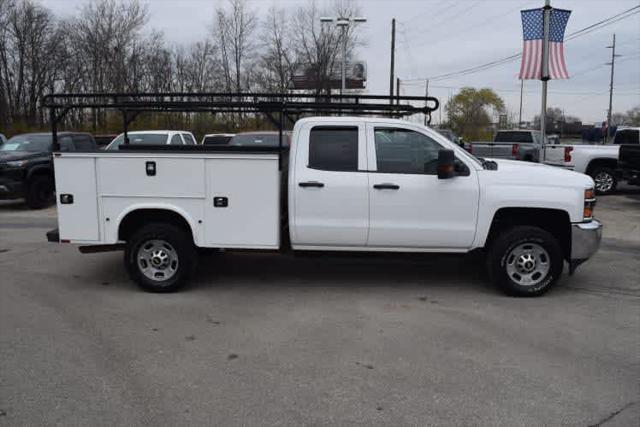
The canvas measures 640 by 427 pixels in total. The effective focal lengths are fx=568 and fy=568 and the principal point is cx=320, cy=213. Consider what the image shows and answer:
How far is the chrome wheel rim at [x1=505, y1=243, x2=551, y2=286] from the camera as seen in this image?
6418mm

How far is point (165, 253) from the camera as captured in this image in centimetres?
658

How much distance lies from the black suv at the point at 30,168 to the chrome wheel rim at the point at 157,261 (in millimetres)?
7420

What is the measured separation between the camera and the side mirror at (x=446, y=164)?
5963 millimetres

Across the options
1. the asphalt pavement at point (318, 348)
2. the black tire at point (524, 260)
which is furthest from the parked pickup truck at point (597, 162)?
the black tire at point (524, 260)

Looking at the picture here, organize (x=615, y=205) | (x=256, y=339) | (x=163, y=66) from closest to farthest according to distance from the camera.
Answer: (x=256, y=339) < (x=615, y=205) < (x=163, y=66)

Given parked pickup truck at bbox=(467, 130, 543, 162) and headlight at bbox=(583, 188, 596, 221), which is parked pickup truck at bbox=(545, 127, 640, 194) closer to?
parked pickup truck at bbox=(467, 130, 543, 162)

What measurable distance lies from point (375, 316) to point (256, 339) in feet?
4.28

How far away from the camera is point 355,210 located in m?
6.27

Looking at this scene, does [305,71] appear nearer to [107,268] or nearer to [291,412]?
[107,268]

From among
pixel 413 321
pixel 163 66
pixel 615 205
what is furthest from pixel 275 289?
pixel 163 66

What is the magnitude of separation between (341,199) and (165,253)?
215 cm

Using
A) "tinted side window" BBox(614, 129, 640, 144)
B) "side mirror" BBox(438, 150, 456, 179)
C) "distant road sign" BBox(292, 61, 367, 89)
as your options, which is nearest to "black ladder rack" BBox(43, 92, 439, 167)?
"side mirror" BBox(438, 150, 456, 179)

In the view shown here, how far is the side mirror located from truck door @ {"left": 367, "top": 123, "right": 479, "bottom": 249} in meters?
0.14

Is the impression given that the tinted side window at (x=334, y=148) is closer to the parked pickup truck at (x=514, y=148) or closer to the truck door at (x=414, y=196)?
the truck door at (x=414, y=196)
